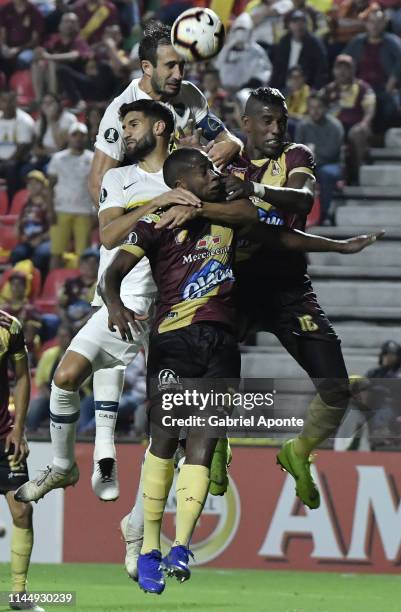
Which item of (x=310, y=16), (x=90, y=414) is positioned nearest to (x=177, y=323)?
(x=90, y=414)

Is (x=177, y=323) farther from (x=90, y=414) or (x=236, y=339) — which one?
(x=90, y=414)

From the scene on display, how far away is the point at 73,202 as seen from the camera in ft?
57.2

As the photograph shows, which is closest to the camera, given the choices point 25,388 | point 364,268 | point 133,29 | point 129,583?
point 25,388

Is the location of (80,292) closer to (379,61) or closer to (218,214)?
(379,61)

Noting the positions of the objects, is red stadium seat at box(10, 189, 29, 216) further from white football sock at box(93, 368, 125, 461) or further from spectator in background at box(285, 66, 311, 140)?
white football sock at box(93, 368, 125, 461)

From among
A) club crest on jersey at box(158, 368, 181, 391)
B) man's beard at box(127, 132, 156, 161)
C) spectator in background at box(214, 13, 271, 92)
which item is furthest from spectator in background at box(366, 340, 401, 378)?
club crest on jersey at box(158, 368, 181, 391)

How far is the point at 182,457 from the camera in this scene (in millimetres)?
9711

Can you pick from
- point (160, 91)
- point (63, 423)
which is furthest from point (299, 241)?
point (63, 423)

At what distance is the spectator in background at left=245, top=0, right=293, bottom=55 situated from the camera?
17.8 meters

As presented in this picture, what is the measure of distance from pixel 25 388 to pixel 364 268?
19.8ft

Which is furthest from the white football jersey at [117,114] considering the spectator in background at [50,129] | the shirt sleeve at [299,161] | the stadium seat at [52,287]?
the spectator in background at [50,129]

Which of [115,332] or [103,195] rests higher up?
[103,195]

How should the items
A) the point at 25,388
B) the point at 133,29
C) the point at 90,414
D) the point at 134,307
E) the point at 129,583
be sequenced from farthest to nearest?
1. the point at 133,29
2. the point at 90,414
3. the point at 129,583
4. the point at 25,388
5. the point at 134,307

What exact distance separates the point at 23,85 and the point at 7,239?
2229 millimetres
